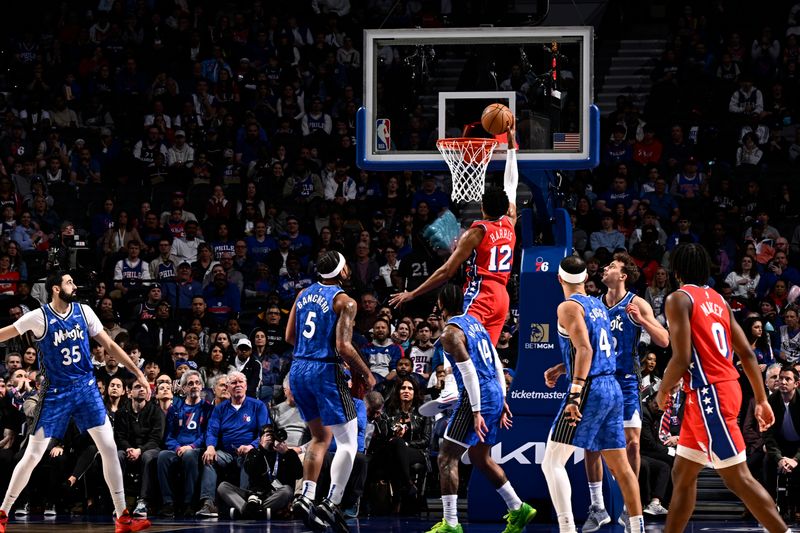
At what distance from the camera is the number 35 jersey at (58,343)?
1069cm

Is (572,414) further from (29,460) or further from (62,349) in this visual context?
(29,460)

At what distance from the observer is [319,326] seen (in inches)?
392

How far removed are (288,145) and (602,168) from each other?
16.4ft

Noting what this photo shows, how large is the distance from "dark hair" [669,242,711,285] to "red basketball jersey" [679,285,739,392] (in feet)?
0.54

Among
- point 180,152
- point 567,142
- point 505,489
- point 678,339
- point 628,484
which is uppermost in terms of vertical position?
point 180,152

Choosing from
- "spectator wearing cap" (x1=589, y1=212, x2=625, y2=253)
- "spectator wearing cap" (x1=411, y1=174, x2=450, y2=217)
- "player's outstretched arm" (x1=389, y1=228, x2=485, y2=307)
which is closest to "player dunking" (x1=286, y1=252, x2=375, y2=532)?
Answer: "player's outstretched arm" (x1=389, y1=228, x2=485, y2=307)

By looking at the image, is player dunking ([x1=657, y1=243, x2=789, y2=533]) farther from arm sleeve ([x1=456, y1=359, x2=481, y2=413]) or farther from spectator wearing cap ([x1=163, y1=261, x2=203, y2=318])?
spectator wearing cap ([x1=163, y1=261, x2=203, y2=318])

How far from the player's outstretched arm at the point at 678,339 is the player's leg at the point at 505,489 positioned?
2.09 meters

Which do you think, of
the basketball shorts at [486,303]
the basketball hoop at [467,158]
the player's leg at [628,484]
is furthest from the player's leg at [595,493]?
the basketball hoop at [467,158]

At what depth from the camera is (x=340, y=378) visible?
9.97 meters

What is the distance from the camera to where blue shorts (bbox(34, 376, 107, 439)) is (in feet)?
35.0

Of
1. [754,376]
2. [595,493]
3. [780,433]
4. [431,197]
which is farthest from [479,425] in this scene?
[431,197]

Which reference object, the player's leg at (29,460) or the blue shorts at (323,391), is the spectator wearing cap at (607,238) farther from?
the player's leg at (29,460)

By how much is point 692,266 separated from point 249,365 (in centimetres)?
772
